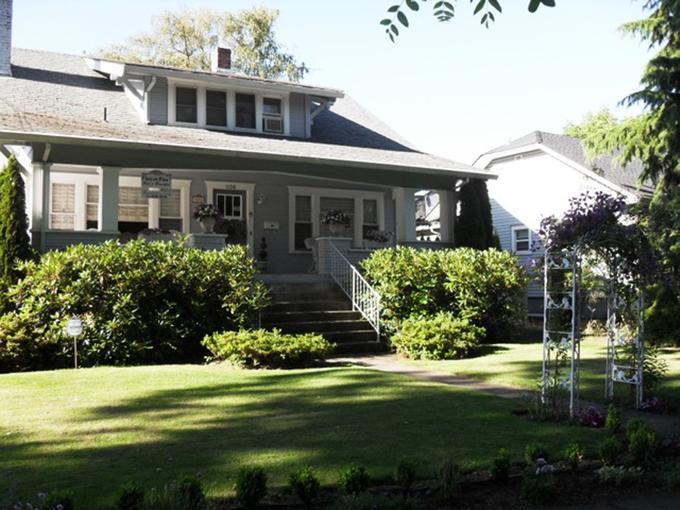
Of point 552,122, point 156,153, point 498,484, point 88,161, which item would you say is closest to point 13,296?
point 88,161

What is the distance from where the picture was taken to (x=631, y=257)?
7.50 meters

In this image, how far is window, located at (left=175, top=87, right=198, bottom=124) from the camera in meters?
17.1

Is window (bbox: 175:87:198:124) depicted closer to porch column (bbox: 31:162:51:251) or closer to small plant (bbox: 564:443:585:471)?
porch column (bbox: 31:162:51:251)

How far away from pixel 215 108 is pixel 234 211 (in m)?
2.74

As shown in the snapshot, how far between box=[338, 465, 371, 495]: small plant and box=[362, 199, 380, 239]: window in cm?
1475

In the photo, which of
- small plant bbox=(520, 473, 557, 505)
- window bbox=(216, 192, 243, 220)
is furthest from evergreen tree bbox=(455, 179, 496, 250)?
small plant bbox=(520, 473, 557, 505)

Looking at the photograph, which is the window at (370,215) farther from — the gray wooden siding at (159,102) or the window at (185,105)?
the gray wooden siding at (159,102)

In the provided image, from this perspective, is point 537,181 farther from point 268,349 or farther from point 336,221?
point 268,349

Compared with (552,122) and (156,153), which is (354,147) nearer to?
(156,153)

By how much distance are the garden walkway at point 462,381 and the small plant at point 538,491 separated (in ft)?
7.31

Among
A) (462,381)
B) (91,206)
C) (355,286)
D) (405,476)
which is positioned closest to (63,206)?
(91,206)

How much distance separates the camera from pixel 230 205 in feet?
57.8

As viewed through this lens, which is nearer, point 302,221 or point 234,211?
point 234,211

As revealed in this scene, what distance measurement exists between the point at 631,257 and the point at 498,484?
3.75 meters
